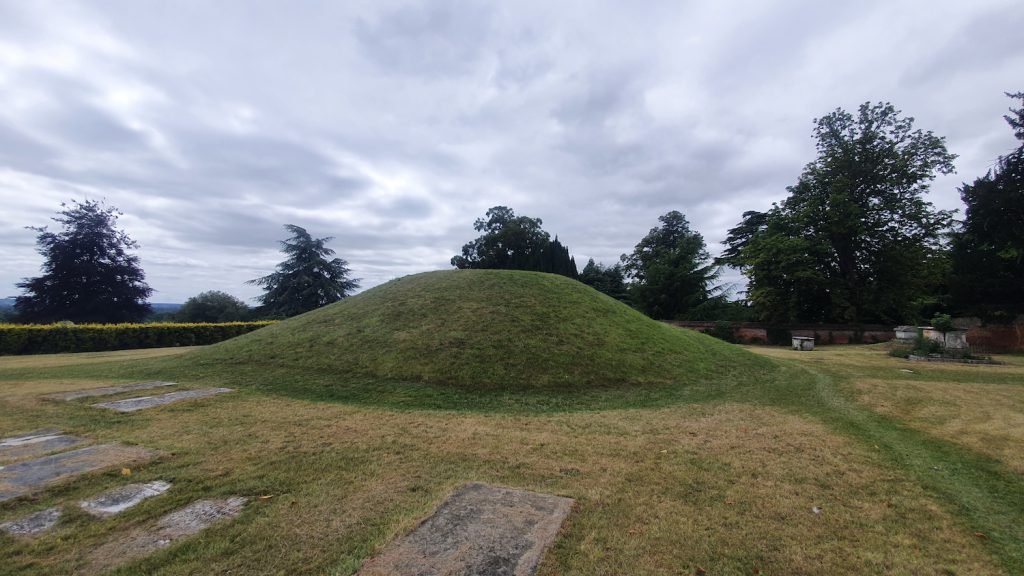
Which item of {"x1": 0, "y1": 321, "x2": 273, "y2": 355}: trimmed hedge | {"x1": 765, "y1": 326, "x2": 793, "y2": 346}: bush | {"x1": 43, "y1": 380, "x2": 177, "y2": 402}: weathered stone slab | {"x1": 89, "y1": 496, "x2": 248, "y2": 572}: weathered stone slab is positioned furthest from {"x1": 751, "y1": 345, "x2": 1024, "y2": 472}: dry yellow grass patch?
{"x1": 0, "y1": 321, "x2": 273, "y2": 355}: trimmed hedge

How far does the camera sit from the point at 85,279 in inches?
1084

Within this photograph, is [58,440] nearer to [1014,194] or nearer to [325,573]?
[325,573]

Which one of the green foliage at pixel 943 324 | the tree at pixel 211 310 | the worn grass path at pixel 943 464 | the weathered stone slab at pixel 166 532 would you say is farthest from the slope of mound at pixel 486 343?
the tree at pixel 211 310

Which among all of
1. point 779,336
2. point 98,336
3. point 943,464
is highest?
point 98,336

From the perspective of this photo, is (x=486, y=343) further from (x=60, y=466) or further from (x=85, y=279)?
(x=85, y=279)

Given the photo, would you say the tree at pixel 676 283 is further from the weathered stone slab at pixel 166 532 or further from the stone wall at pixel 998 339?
the weathered stone slab at pixel 166 532

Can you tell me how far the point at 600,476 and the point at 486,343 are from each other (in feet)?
18.9

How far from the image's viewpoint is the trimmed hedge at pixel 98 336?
1455 cm

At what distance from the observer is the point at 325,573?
2.35 metres

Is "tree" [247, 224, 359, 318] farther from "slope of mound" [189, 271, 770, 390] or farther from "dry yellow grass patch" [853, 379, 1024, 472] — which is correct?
"dry yellow grass patch" [853, 379, 1024, 472]

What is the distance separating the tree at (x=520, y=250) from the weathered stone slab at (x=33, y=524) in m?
35.0

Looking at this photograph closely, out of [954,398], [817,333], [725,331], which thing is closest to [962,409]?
[954,398]

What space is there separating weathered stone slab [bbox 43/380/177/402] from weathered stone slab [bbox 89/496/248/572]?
614 centimetres

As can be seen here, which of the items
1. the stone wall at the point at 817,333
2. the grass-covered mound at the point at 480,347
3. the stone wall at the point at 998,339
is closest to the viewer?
the grass-covered mound at the point at 480,347
